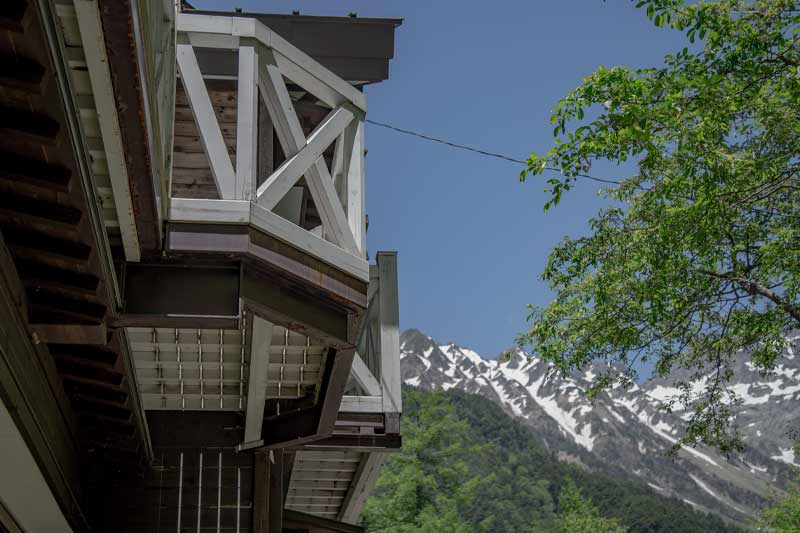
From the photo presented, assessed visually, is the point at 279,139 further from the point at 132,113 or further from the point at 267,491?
the point at 267,491

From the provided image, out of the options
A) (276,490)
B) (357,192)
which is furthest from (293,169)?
(276,490)

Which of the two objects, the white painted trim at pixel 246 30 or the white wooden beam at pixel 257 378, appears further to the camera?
the white wooden beam at pixel 257 378

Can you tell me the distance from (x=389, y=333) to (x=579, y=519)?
40.1 m

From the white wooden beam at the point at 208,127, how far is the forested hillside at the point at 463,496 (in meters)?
29.1

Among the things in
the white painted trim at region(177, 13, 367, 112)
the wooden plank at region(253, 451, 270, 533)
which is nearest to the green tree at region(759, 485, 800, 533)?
the wooden plank at region(253, 451, 270, 533)

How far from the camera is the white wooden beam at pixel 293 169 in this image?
5.24m

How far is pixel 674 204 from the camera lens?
953 centimetres

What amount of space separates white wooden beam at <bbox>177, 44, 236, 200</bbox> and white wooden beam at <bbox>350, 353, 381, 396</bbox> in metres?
4.12

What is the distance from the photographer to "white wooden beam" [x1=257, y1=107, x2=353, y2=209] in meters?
5.24

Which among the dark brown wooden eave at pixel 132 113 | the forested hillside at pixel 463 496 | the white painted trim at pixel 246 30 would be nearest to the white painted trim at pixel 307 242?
the dark brown wooden eave at pixel 132 113

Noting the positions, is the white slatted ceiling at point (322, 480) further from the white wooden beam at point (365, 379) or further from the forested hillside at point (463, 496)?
the forested hillside at point (463, 496)

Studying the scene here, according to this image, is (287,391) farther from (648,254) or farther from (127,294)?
(648,254)

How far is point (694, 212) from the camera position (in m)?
8.63

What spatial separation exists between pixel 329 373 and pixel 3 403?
2478 millimetres
